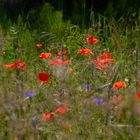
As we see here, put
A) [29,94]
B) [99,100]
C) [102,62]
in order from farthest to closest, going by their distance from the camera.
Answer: [102,62], [29,94], [99,100]

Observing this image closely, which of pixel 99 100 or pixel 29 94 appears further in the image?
pixel 29 94

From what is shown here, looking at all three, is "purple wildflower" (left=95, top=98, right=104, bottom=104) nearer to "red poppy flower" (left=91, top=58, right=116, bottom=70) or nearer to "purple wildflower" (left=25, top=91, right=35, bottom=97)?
"purple wildflower" (left=25, top=91, right=35, bottom=97)

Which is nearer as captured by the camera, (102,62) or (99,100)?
(99,100)

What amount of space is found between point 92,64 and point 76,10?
3.46 meters

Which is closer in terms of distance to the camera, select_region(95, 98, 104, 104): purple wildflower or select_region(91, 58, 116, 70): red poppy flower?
select_region(95, 98, 104, 104): purple wildflower

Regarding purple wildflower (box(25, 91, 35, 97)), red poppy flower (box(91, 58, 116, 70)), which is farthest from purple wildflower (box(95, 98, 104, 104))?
red poppy flower (box(91, 58, 116, 70))

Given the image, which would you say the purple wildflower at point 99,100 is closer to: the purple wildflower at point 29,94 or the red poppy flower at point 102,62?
the purple wildflower at point 29,94

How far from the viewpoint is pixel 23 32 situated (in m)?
5.59

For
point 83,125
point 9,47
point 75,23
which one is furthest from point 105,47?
point 83,125

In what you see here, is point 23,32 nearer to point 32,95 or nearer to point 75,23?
point 75,23

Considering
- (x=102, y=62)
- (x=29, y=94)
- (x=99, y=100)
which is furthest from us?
(x=102, y=62)

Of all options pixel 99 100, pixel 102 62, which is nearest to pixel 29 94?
pixel 99 100

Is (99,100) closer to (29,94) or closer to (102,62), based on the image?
(29,94)

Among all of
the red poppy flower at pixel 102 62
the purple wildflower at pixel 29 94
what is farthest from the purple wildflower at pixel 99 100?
the red poppy flower at pixel 102 62
